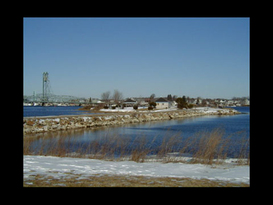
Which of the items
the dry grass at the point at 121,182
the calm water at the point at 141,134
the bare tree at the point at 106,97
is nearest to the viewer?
the dry grass at the point at 121,182

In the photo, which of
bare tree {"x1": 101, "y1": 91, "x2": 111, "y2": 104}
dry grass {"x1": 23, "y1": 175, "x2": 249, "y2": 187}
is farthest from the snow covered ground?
bare tree {"x1": 101, "y1": 91, "x2": 111, "y2": 104}

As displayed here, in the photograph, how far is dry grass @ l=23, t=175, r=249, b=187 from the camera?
196 inches

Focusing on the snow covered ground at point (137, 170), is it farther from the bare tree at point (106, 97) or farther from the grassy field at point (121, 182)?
the bare tree at point (106, 97)

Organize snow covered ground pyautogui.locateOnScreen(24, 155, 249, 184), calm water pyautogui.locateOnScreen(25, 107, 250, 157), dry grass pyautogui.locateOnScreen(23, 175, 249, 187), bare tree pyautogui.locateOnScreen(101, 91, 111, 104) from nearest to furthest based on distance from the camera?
dry grass pyautogui.locateOnScreen(23, 175, 249, 187), snow covered ground pyautogui.locateOnScreen(24, 155, 249, 184), calm water pyautogui.locateOnScreen(25, 107, 250, 157), bare tree pyautogui.locateOnScreen(101, 91, 111, 104)

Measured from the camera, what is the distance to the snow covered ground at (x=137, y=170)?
234 inches

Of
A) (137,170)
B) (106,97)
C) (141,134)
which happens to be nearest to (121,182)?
(137,170)

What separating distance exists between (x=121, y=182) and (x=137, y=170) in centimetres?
150

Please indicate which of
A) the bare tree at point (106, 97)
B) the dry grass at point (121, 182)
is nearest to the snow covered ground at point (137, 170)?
the dry grass at point (121, 182)

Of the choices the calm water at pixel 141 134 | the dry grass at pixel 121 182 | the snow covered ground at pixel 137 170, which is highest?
the dry grass at pixel 121 182

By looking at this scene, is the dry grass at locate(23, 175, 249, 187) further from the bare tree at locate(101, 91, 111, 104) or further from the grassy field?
the bare tree at locate(101, 91, 111, 104)

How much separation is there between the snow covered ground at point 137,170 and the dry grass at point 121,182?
0.96 feet

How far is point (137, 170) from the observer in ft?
21.9

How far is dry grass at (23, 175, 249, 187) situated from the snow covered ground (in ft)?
0.96
